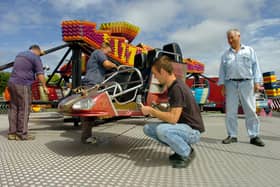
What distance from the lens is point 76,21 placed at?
662cm

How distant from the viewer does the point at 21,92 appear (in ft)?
13.4

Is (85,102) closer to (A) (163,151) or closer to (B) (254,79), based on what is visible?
(A) (163,151)

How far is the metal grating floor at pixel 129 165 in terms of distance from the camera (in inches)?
81.9

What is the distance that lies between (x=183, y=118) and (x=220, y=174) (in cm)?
63

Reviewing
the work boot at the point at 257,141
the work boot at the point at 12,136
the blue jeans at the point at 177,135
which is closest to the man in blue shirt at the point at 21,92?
the work boot at the point at 12,136

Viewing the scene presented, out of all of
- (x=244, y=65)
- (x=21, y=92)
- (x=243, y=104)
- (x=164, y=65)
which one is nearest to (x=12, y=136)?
(x=21, y=92)

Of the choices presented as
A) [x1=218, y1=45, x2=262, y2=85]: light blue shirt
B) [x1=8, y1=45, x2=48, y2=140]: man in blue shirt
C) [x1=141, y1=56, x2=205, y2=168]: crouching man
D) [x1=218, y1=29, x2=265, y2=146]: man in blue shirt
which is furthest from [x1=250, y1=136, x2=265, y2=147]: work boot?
[x1=8, y1=45, x2=48, y2=140]: man in blue shirt

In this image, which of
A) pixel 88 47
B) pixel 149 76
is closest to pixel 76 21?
pixel 88 47

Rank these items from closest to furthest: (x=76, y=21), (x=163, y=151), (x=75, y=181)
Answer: (x=75, y=181) < (x=163, y=151) < (x=76, y=21)

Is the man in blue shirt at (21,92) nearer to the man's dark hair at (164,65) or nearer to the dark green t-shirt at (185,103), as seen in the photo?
the man's dark hair at (164,65)

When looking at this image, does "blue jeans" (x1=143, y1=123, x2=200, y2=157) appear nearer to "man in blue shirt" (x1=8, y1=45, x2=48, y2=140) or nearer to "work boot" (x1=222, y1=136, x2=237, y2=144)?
"work boot" (x1=222, y1=136, x2=237, y2=144)

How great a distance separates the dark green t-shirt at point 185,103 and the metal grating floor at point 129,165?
1.36ft

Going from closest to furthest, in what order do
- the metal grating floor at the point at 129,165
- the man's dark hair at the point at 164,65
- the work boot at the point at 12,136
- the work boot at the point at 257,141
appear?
the metal grating floor at the point at 129,165
the man's dark hair at the point at 164,65
the work boot at the point at 257,141
the work boot at the point at 12,136

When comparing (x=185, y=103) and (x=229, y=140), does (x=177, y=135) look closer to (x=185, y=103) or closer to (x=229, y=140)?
(x=185, y=103)
